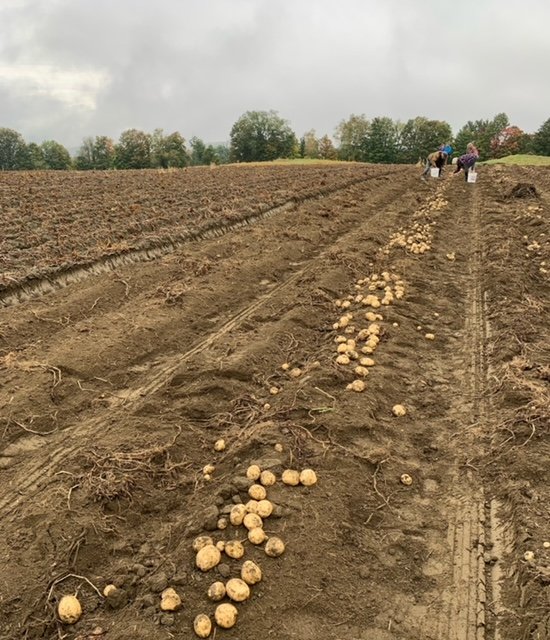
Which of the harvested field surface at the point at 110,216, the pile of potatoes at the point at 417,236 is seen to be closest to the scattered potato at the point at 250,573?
the harvested field surface at the point at 110,216

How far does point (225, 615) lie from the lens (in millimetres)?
3275

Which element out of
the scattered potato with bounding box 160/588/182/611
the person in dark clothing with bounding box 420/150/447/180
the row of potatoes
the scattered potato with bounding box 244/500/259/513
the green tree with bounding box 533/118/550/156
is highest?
the green tree with bounding box 533/118/550/156

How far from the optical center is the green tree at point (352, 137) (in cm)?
9169

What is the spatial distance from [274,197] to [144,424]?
16.3m

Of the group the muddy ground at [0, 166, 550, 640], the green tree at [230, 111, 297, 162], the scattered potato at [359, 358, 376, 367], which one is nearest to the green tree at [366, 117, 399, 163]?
the green tree at [230, 111, 297, 162]

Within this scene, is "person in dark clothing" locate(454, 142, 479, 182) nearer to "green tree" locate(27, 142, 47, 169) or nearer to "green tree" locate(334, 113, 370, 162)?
"green tree" locate(334, 113, 370, 162)

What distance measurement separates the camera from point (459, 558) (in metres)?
4.03

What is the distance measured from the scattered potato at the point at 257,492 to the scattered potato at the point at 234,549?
54 centimetres

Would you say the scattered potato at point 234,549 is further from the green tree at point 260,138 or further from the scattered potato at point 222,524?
the green tree at point 260,138

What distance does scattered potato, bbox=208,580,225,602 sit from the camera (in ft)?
11.2

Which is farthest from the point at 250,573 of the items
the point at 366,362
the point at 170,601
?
the point at 366,362

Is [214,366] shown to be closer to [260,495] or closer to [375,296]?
[260,495]

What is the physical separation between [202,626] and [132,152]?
87966 mm

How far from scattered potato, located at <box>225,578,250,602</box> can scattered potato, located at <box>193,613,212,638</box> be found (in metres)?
0.24
